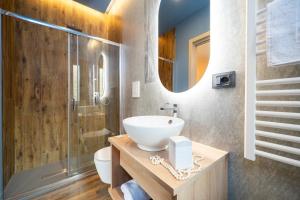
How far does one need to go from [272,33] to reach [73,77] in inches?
84.6

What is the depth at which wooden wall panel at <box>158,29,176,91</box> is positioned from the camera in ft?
4.41

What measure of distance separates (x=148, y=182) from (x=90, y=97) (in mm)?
1740

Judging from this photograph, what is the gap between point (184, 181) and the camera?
22.7 inches

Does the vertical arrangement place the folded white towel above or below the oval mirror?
below

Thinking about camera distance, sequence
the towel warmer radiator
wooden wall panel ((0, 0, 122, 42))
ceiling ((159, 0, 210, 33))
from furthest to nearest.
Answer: wooden wall panel ((0, 0, 122, 42)) → ceiling ((159, 0, 210, 33)) → the towel warmer radiator

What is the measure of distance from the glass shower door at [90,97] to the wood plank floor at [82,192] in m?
0.30

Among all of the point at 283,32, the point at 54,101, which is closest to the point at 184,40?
the point at 283,32

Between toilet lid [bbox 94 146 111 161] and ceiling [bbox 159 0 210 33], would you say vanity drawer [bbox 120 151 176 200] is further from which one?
ceiling [bbox 159 0 210 33]

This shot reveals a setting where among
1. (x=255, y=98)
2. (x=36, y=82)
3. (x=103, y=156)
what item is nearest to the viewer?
(x=255, y=98)

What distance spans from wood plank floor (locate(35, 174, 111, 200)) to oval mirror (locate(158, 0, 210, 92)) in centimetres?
134

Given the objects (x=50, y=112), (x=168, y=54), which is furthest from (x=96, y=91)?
(x=168, y=54)

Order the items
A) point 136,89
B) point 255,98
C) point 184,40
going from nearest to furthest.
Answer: point 255,98
point 184,40
point 136,89

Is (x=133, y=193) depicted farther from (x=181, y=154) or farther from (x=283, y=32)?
(x=283, y=32)

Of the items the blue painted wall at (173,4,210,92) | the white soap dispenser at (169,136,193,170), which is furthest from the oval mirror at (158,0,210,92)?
the white soap dispenser at (169,136,193,170)
